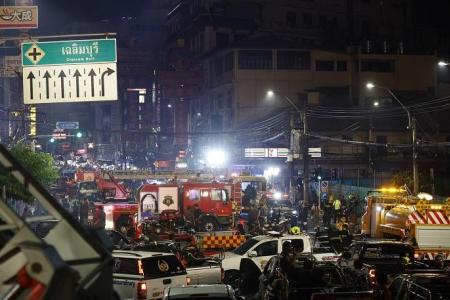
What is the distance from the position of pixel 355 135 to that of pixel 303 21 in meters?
24.8

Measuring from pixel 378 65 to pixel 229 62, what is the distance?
47.9 ft

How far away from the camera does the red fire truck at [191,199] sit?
106ft

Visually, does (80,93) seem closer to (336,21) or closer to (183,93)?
(183,93)

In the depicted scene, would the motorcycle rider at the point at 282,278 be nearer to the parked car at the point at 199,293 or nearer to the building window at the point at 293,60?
the parked car at the point at 199,293

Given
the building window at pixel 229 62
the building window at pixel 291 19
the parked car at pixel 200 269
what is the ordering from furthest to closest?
1. the building window at pixel 291 19
2. the building window at pixel 229 62
3. the parked car at pixel 200 269

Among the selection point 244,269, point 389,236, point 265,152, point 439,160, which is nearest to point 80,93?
point 244,269

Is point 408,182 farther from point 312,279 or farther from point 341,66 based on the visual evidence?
point 341,66

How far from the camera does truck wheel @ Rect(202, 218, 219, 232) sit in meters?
31.0

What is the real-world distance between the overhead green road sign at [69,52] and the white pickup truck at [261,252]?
6095mm

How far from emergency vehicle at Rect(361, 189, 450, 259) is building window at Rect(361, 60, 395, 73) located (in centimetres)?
4409

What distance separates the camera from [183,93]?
71.0 meters

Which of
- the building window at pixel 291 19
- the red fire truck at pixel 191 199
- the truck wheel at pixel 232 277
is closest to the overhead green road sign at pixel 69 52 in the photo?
the truck wheel at pixel 232 277

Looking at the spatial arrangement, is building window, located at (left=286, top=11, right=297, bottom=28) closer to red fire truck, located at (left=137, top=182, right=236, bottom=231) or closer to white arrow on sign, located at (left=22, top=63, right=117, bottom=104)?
red fire truck, located at (left=137, top=182, right=236, bottom=231)

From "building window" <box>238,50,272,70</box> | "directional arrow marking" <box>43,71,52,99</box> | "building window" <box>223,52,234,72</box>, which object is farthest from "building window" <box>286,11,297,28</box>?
"directional arrow marking" <box>43,71,52,99</box>
